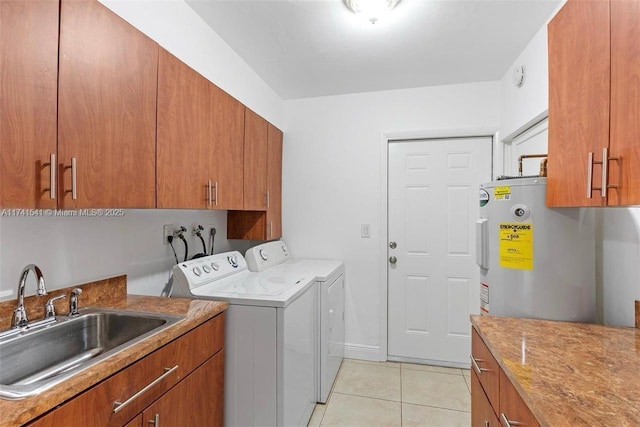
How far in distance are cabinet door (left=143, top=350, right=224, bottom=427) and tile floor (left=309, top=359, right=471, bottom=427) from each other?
2.54 feet

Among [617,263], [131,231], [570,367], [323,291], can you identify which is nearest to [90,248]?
[131,231]

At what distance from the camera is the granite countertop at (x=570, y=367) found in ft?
2.45

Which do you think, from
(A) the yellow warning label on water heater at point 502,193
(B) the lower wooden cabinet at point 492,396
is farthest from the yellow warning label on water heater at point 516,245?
(B) the lower wooden cabinet at point 492,396

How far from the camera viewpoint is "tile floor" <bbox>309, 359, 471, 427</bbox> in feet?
6.68

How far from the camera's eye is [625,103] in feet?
3.04

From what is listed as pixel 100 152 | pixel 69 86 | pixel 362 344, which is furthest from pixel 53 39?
pixel 362 344

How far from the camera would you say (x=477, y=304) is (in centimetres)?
271

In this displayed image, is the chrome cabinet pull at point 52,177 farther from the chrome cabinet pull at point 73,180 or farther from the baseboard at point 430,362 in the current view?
the baseboard at point 430,362

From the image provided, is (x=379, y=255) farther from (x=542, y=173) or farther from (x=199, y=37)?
(x=199, y=37)

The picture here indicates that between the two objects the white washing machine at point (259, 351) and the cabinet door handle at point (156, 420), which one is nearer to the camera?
the cabinet door handle at point (156, 420)

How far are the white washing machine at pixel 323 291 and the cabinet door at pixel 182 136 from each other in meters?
0.83

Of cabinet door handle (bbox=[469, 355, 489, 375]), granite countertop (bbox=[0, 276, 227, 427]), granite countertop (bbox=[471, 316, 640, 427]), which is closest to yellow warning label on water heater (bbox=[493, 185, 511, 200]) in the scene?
granite countertop (bbox=[471, 316, 640, 427])

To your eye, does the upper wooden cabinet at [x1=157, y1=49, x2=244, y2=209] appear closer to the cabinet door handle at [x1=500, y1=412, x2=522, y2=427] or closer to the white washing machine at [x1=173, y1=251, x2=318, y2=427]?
the white washing machine at [x1=173, y1=251, x2=318, y2=427]

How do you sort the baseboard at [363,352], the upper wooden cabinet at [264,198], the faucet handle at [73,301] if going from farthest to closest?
the baseboard at [363,352], the upper wooden cabinet at [264,198], the faucet handle at [73,301]
